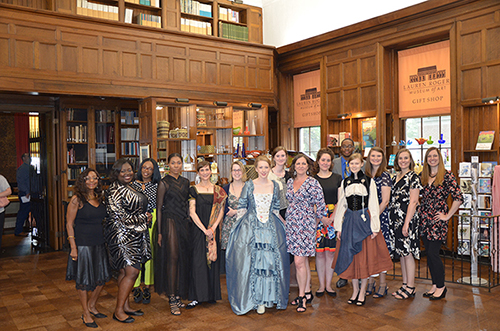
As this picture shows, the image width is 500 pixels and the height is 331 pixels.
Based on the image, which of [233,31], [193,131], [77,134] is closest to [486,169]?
[193,131]

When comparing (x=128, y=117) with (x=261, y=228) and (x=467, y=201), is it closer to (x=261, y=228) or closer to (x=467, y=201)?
(x=261, y=228)

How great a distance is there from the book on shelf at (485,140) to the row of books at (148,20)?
582 cm

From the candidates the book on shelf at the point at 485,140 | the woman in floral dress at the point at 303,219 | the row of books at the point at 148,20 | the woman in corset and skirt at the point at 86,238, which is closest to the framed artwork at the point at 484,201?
the book on shelf at the point at 485,140

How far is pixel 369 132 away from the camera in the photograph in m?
8.00

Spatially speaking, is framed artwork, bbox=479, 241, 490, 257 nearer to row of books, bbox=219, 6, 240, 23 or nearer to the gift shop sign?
the gift shop sign

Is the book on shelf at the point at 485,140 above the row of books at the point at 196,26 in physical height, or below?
below

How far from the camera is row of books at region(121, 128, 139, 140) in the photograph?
8984 millimetres

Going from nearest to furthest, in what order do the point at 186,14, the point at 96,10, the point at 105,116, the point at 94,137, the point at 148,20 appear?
the point at 96,10
the point at 148,20
the point at 186,14
the point at 94,137
the point at 105,116

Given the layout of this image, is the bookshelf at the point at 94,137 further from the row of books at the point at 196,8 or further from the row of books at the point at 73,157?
the row of books at the point at 196,8

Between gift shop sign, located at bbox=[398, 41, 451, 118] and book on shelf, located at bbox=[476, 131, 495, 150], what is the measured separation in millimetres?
757

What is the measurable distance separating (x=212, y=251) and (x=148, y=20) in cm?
503

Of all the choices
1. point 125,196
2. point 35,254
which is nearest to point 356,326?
point 125,196

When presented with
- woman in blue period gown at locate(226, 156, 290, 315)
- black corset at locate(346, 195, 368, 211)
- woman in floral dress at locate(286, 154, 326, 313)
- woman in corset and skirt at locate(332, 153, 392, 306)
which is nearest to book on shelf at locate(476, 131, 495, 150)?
woman in corset and skirt at locate(332, 153, 392, 306)

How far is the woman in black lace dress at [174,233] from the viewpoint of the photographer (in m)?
4.68
